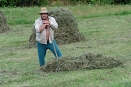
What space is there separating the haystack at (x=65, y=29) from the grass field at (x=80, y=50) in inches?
14.9


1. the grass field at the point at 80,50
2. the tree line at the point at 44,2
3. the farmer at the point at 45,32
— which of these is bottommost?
the tree line at the point at 44,2

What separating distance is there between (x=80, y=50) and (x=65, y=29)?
2.14m

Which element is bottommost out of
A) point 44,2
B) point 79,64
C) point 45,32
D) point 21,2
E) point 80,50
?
point 44,2

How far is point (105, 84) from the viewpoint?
Result: 8.30 metres

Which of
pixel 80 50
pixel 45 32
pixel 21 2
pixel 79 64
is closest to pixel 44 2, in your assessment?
pixel 21 2

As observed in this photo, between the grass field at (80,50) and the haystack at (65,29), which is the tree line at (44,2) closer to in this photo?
the grass field at (80,50)

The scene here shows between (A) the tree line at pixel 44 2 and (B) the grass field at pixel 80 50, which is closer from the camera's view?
(B) the grass field at pixel 80 50

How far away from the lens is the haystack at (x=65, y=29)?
15133 millimetres

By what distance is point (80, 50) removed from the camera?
43.7 feet

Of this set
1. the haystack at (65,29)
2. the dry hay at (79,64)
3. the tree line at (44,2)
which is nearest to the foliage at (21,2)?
the tree line at (44,2)

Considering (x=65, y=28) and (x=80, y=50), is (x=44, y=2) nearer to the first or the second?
(x=65, y=28)

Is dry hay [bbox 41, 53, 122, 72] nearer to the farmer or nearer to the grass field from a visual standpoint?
the grass field

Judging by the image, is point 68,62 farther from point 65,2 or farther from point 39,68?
point 65,2

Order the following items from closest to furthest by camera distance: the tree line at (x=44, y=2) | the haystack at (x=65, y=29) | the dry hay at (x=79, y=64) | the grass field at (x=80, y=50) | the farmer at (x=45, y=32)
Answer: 1. the grass field at (x=80, y=50)
2. the dry hay at (x=79, y=64)
3. the farmer at (x=45, y=32)
4. the haystack at (x=65, y=29)
5. the tree line at (x=44, y=2)
